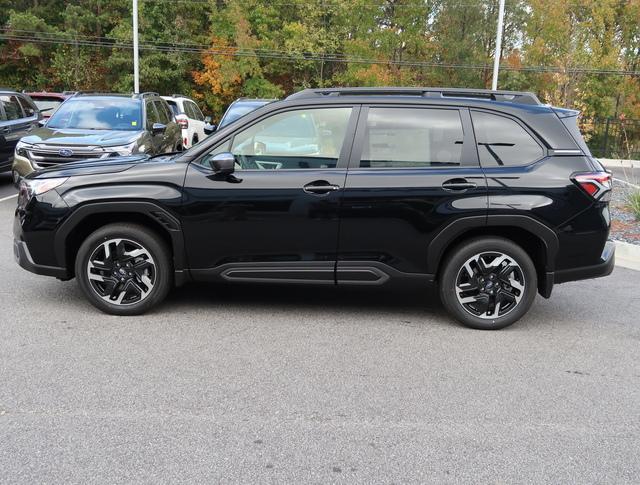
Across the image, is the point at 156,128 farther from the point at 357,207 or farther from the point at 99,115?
the point at 357,207

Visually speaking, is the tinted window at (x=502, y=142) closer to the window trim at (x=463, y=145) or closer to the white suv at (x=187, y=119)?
the window trim at (x=463, y=145)

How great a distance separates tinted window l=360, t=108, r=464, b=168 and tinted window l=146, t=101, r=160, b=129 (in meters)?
6.93

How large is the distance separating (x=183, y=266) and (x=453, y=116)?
2497 millimetres

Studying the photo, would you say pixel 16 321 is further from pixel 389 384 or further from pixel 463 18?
pixel 463 18

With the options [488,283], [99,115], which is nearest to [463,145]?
[488,283]

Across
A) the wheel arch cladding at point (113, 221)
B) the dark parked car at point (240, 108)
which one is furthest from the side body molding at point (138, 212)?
the dark parked car at point (240, 108)

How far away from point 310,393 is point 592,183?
2773 millimetres

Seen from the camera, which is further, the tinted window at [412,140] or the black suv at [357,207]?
the tinted window at [412,140]

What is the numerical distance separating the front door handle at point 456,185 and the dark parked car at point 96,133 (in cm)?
579

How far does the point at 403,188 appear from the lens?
4.82 metres

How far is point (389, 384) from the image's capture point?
12.9 ft

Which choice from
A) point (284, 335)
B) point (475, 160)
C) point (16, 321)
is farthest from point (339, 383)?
point (16, 321)

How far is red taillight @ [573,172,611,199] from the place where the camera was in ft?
15.7

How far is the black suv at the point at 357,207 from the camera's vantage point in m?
4.83
